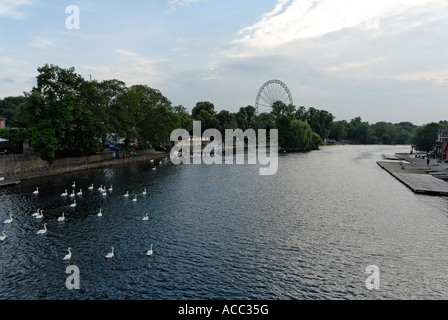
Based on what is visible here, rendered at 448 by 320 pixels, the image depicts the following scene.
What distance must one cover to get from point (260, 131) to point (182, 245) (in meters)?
152

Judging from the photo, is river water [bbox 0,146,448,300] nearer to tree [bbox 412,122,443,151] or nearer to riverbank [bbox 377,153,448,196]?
riverbank [bbox 377,153,448,196]

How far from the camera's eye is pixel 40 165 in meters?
58.2

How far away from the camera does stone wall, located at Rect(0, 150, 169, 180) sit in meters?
51.5

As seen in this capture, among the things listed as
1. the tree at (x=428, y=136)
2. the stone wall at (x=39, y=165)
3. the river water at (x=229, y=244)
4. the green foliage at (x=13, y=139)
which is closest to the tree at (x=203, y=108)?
the stone wall at (x=39, y=165)

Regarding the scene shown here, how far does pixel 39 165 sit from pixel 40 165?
227mm

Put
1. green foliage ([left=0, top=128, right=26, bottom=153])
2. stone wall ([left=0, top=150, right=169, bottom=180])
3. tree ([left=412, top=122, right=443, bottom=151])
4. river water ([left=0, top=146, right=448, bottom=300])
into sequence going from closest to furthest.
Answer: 1. river water ([left=0, top=146, right=448, bottom=300])
2. stone wall ([left=0, top=150, right=169, bottom=180])
3. green foliage ([left=0, top=128, right=26, bottom=153])
4. tree ([left=412, top=122, right=443, bottom=151])

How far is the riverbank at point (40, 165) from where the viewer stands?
51394mm

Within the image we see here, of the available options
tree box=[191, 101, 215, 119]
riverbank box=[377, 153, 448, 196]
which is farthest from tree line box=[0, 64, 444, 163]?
tree box=[191, 101, 215, 119]

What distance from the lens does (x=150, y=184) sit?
5109cm

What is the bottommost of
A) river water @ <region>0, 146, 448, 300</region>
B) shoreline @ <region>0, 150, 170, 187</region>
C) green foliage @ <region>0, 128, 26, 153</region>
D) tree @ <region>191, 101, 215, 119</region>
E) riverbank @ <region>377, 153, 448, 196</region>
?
river water @ <region>0, 146, 448, 300</region>

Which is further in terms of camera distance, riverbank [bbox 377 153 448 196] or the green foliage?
the green foliage

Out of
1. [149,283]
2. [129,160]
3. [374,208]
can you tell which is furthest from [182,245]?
[129,160]
